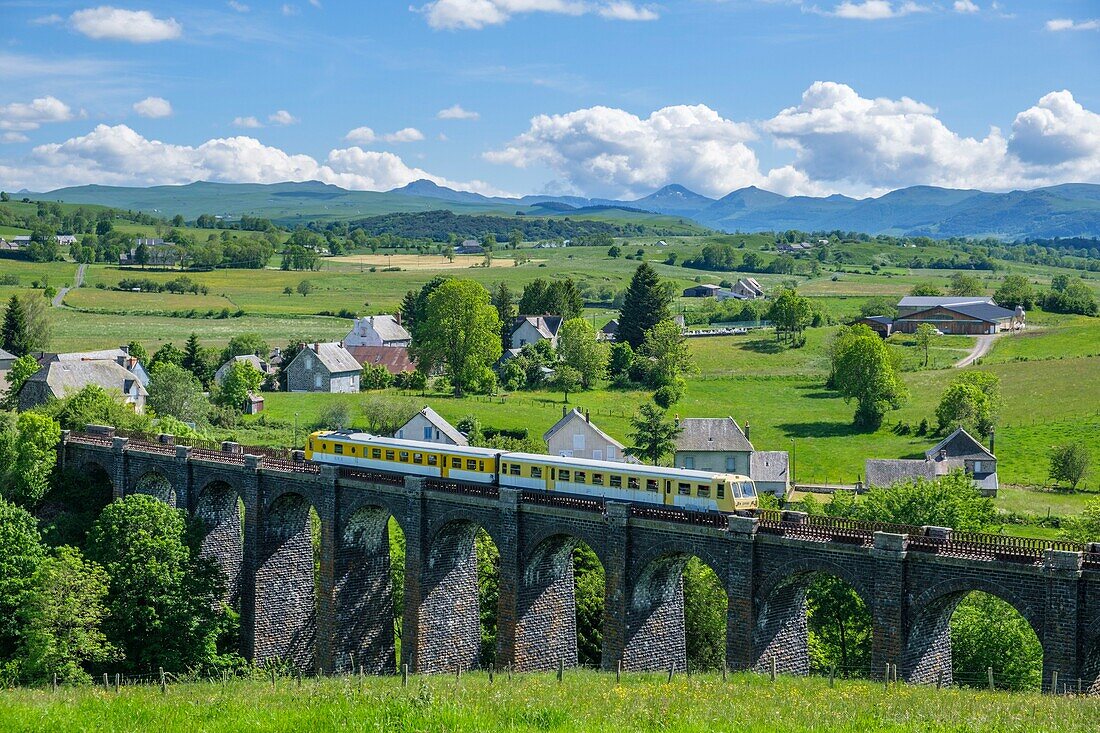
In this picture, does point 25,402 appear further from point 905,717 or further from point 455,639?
point 905,717

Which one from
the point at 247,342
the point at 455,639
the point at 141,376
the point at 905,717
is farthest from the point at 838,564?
the point at 247,342

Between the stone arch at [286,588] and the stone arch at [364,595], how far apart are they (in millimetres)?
4073

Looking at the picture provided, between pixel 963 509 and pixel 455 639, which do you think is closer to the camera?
pixel 455 639

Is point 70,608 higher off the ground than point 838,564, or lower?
lower

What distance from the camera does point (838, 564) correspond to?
143ft

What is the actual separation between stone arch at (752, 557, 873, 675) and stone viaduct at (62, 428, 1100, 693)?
0.26 feet

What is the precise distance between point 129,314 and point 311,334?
38.6 metres

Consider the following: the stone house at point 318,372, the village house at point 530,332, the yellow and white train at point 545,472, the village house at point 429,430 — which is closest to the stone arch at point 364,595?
the yellow and white train at point 545,472

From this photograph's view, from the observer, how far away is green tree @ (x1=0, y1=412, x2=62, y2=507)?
74062 millimetres

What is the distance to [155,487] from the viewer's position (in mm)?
74000

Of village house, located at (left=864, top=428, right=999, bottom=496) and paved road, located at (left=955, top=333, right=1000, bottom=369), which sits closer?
village house, located at (left=864, top=428, right=999, bottom=496)

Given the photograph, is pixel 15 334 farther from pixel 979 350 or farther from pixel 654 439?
pixel 979 350

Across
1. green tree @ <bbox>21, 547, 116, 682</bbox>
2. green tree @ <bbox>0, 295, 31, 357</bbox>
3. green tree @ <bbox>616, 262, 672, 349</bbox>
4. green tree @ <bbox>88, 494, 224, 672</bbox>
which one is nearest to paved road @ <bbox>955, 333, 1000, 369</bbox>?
green tree @ <bbox>616, 262, 672, 349</bbox>

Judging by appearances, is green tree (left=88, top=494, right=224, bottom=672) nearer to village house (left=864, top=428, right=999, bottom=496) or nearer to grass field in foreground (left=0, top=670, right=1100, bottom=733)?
grass field in foreground (left=0, top=670, right=1100, bottom=733)
